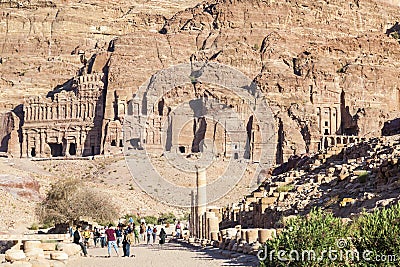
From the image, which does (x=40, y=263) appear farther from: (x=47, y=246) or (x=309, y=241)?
(x=309, y=241)

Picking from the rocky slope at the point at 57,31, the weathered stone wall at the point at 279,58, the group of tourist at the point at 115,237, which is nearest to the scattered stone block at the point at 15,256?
the group of tourist at the point at 115,237

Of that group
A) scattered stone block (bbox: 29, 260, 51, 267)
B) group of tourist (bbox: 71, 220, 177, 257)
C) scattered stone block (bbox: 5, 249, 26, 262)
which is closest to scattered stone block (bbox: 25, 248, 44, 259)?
scattered stone block (bbox: 5, 249, 26, 262)

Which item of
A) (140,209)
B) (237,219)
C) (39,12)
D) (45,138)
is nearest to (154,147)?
(45,138)

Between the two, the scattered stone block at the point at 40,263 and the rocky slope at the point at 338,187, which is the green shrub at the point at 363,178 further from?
the scattered stone block at the point at 40,263

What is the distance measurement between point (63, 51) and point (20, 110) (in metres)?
33.6

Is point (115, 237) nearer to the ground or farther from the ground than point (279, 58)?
nearer to the ground

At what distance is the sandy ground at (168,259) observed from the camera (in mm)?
29297

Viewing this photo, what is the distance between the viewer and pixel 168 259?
33.4m

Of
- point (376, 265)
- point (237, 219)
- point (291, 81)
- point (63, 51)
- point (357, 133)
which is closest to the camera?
point (376, 265)

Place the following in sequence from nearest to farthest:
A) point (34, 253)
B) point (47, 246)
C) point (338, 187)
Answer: point (34, 253)
point (47, 246)
point (338, 187)

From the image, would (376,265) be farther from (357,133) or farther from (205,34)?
(205,34)

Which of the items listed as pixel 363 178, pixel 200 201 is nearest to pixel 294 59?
pixel 200 201

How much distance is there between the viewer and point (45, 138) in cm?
10794

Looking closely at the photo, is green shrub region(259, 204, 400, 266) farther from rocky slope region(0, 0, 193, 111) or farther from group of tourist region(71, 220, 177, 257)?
rocky slope region(0, 0, 193, 111)
